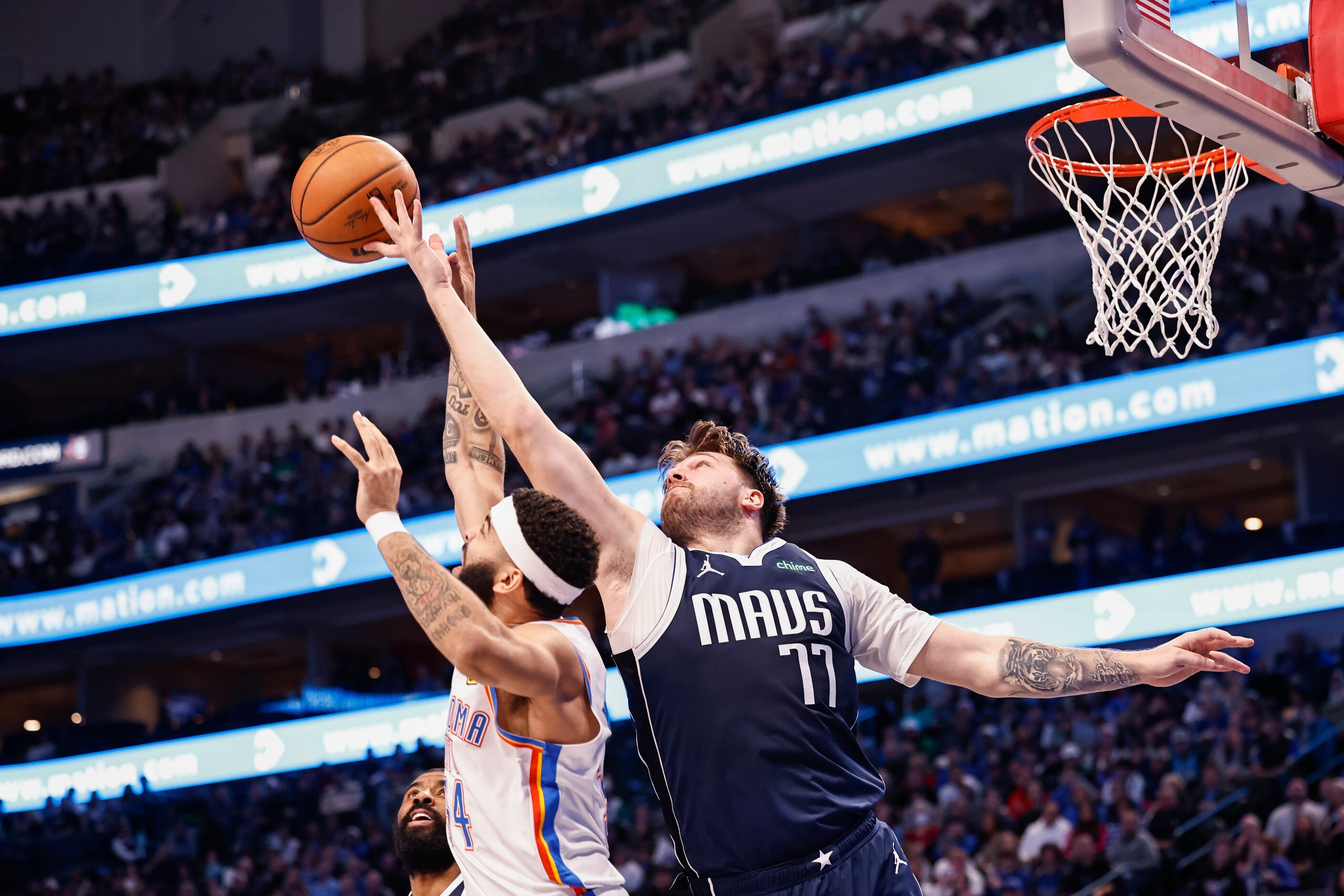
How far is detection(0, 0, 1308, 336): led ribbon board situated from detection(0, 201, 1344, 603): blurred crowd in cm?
238

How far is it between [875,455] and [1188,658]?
14022mm

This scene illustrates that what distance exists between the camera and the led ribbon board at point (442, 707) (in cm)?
1421

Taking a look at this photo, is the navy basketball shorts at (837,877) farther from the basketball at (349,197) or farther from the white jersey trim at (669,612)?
the basketball at (349,197)

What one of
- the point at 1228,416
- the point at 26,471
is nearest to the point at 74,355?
the point at 26,471

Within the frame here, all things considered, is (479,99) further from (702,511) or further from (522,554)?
(522,554)

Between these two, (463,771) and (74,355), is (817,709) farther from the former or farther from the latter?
(74,355)

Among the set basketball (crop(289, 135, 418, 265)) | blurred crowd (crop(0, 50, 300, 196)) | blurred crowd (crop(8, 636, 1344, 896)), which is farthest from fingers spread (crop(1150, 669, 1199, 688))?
blurred crowd (crop(0, 50, 300, 196))

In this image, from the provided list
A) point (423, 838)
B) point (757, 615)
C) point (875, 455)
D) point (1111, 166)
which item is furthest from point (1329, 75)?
point (875, 455)

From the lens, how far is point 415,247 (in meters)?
3.81

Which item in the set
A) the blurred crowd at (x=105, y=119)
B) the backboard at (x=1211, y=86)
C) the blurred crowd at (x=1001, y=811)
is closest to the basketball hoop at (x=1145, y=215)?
the backboard at (x=1211, y=86)

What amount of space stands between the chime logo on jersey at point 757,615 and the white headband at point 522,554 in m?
0.41

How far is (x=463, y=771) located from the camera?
10.9 ft

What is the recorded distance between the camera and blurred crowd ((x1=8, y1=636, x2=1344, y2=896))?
33.9 ft

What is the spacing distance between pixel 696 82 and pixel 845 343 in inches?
303
